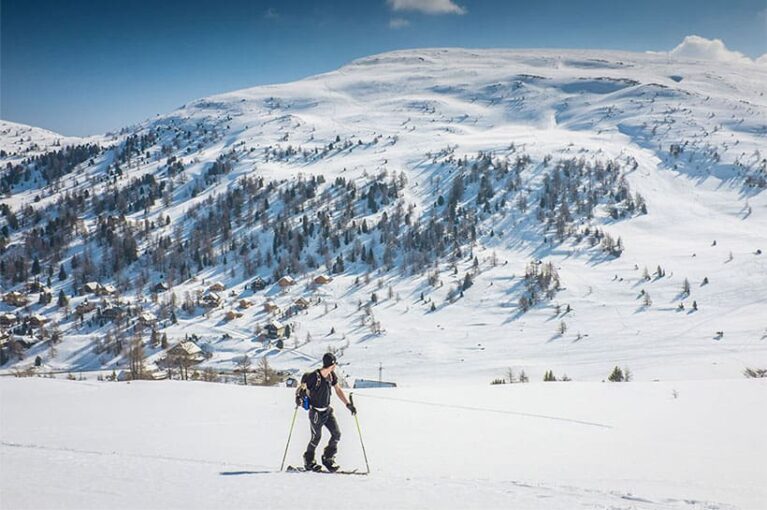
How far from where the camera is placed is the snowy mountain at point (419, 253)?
66125mm

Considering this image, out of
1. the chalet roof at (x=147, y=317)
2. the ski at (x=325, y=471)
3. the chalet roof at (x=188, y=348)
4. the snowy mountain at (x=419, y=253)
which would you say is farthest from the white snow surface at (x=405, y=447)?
the chalet roof at (x=147, y=317)

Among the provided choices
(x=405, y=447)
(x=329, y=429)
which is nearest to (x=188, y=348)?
(x=405, y=447)

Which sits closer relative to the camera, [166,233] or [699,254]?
[699,254]

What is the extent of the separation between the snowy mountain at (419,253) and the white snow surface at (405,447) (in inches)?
1470

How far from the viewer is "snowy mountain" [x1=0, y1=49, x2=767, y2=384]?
217ft

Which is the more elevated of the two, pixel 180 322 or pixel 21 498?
pixel 21 498

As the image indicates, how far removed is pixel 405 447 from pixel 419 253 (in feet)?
318

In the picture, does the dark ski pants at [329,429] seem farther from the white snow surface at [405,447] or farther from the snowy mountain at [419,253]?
the snowy mountain at [419,253]

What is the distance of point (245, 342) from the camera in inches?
2960

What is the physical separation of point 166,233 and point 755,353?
13584 cm

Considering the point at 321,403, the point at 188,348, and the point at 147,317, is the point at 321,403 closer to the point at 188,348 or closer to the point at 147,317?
the point at 188,348

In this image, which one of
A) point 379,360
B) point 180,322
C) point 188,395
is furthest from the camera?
point 180,322

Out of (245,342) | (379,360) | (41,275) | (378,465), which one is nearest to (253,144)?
(41,275)

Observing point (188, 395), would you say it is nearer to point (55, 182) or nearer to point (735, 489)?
point (735, 489)
